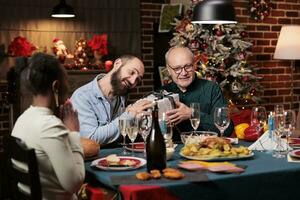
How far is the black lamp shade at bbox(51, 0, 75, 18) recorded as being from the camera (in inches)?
193

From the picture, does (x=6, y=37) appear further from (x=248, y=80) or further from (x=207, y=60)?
(x=248, y=80)

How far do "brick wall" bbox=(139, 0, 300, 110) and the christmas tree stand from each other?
60 centimetres

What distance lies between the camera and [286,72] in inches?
229

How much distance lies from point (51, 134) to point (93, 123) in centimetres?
96

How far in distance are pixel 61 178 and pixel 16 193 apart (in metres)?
0.32

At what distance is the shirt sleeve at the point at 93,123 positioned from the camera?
2.69 m

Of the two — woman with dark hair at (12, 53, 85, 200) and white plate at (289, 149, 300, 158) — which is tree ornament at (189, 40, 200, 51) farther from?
woman with dark hair at (12, 53, 85, 200)

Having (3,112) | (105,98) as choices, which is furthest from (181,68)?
(3,112)

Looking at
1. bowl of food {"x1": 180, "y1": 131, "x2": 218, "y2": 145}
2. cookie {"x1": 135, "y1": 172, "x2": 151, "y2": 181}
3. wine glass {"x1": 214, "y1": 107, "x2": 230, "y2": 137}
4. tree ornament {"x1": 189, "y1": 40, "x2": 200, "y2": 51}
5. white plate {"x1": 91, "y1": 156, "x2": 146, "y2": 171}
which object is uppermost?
tree ornament {"x1": 189, "y1": 40, "x2": 200, "y2": 51}

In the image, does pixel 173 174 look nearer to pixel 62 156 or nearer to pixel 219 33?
pixel 62 156

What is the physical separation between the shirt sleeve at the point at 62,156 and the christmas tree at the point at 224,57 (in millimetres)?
3094

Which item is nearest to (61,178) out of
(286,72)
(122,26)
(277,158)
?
→ (277,158)

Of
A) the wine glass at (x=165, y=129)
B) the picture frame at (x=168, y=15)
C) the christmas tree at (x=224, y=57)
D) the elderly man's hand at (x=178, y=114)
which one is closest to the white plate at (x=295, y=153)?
the wine glass at (x=165, y=129)

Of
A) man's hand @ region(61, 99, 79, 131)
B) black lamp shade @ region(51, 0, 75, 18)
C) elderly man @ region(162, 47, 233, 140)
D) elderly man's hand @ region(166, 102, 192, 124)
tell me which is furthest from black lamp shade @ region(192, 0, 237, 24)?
black lamp shade @ region(51, 0, 75, 18)
